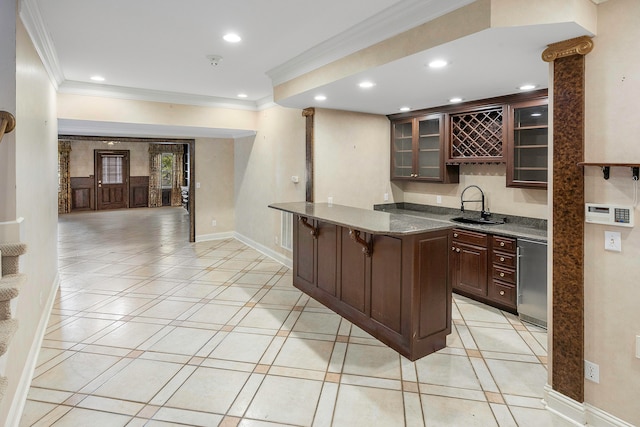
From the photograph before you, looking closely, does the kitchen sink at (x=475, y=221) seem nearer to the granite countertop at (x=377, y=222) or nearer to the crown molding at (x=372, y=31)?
the granite countertop at (x=377, y=222)

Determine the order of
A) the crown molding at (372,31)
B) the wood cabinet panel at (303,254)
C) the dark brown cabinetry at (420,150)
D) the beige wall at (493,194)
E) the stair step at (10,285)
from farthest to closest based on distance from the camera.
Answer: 1. the dark brown cabinetry at (420,150)
2. the wood cabinet panel at (303,254)
3. the beige wall at (493,194)
4. the crown molding at (372,31)
5. the stair step at (10,285)

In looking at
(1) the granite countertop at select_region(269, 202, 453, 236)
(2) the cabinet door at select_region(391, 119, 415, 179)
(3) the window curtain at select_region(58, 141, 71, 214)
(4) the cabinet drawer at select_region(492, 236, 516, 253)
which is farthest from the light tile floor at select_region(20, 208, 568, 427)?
(3) the window curtain at select_region(58, 141, 71, 214)

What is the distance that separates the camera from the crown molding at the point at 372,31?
8.13 ft

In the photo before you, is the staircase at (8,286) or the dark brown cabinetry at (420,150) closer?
the staircase at (8,286)

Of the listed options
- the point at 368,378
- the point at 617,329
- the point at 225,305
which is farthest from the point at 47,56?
the point at 617,329

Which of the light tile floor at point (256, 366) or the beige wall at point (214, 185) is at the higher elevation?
the beige wall at point (214, 185)

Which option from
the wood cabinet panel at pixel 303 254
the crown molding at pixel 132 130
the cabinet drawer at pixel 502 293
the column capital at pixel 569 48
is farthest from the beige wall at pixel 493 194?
the crown molding at pixel 132 130

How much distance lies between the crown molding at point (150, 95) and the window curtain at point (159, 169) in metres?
8.46

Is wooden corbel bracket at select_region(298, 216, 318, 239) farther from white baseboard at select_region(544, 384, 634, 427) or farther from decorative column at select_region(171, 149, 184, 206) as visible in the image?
decorative column at select_region(171, 149, 184, 206)

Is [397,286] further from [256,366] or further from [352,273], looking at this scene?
[256,366]

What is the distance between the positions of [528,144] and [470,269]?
4.79 ft

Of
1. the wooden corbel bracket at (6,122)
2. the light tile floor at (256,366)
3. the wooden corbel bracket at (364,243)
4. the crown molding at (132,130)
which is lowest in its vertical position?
the light tile floor at (256,366)

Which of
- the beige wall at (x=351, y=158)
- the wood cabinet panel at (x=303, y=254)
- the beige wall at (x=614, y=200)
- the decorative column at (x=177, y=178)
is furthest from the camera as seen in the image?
the decorative column at (x=177, y=178)

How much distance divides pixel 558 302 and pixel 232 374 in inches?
87.6
